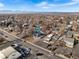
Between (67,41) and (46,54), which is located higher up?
(67,41)

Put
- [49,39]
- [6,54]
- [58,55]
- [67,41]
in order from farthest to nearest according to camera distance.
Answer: [49,39]
[67,41]
[58,55]
[6,54]

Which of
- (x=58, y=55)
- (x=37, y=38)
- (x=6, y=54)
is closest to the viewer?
(x=6, y=54)

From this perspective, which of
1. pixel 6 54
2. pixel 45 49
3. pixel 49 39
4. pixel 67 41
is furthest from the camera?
pixel 49 39

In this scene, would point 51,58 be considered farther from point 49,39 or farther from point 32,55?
point 49,39

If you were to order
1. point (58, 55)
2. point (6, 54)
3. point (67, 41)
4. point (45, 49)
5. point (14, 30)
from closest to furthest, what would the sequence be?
point (6, 54) → point (58, 55) → point (45, 49) → point (67, 41) → point (14, 30)

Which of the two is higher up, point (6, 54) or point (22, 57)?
point (6, 54)

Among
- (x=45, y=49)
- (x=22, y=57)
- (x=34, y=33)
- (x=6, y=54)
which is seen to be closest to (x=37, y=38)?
(x=34, y=33)

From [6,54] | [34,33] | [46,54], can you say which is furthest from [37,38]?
[6,54]

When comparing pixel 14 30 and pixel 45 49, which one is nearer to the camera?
pixel 45 49

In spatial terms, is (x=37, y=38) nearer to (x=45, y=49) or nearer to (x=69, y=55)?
(x=45, y=49)

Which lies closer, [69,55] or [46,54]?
[69,55]
